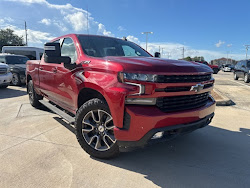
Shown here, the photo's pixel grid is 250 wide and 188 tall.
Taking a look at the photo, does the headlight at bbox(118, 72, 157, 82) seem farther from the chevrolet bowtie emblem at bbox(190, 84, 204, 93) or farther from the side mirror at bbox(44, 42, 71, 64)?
the side mirror at bbox(44, 42, 71, 64)

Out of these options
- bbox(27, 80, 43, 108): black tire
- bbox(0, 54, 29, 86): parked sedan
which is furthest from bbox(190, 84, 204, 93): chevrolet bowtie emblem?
bbox(0, 54, 29, 86): parked sedan

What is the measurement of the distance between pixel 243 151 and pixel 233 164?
56 cm

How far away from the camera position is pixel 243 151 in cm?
312

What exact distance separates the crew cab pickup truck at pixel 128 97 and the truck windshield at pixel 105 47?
0.07 feet

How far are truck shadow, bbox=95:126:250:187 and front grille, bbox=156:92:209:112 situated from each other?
0.80 metres

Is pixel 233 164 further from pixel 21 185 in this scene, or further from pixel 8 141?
pixel 8 141

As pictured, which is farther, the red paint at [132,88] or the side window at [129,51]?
the side window at [129,51]

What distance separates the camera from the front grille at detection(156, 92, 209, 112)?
229cm

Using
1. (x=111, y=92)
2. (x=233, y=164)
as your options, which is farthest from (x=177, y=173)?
(x=111, y=92)

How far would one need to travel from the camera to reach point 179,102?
244 centimetres

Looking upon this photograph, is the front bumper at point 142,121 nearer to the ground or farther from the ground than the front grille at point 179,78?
nearer to the ground

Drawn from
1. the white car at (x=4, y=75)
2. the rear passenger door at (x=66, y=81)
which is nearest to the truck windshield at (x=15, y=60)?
the white car at (x=4, y=75)

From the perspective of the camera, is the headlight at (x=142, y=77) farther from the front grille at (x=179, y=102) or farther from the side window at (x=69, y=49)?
the side window at (x=69, y=49)

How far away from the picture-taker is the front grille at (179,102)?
2.29 m
